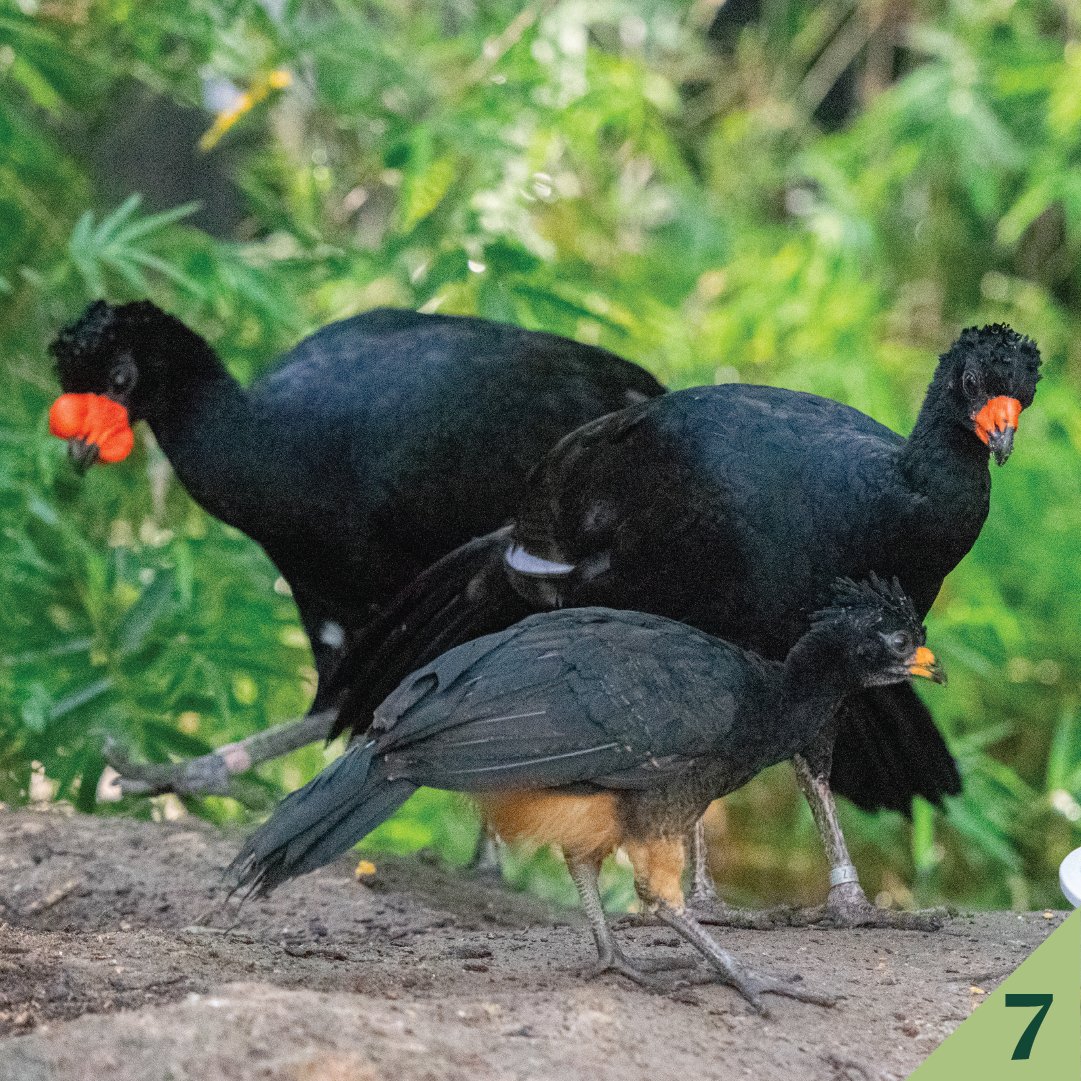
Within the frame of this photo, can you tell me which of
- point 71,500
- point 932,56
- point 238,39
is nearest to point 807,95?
point 932,56

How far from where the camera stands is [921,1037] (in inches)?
102

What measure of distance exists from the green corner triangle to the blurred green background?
2069 mm

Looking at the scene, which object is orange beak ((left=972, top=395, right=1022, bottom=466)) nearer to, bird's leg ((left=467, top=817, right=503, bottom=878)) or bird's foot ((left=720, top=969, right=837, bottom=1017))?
bird's foot ((left=720, top=969, right=837, bottom=1017))

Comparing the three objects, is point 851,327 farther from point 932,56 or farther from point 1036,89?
point 932,56

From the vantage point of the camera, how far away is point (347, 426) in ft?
13.3

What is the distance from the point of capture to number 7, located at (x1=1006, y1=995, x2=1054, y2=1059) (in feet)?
7.97

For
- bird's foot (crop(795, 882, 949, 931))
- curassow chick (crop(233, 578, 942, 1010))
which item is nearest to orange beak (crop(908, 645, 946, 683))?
curassow chick (crop(233, 578, 942, 1010))

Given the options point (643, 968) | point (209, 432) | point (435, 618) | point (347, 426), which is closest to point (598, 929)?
point (643, 968)

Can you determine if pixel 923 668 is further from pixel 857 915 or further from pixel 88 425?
pixel 88 425

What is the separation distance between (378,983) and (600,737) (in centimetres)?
58

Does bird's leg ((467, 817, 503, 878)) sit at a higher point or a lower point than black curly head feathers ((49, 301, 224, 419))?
lower

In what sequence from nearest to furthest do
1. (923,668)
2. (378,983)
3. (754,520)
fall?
(378,983), (923,668), (754,520)

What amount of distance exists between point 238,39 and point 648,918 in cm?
342

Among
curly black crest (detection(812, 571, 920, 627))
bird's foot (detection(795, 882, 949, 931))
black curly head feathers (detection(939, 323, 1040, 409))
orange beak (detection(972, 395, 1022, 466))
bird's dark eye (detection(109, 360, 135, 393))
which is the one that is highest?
black curly head feathers (detection(939, 323, 1040, 409))
